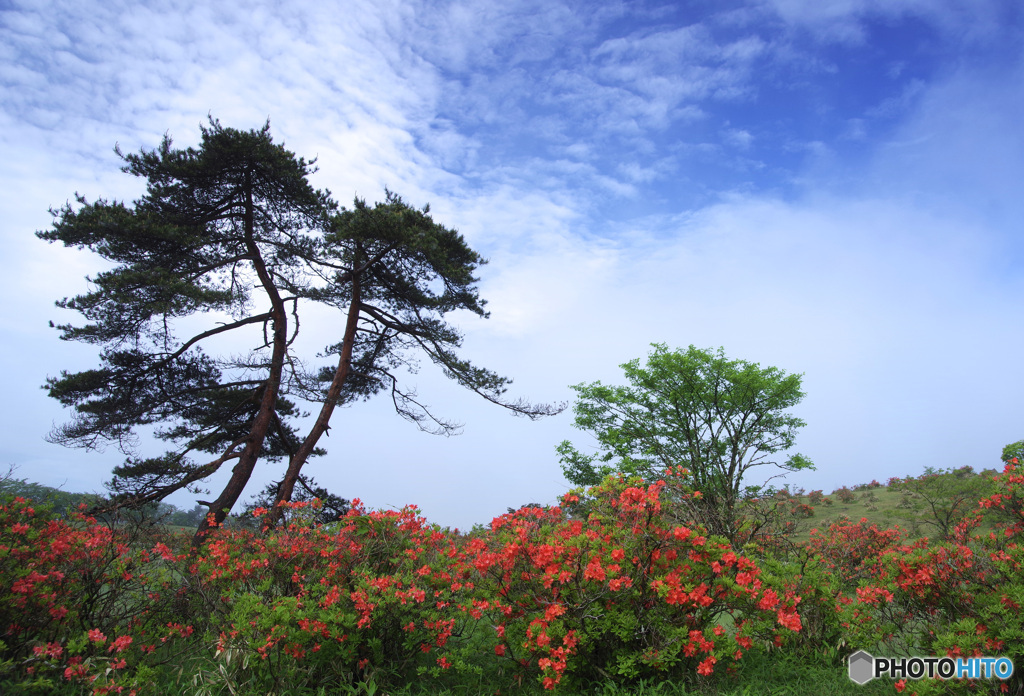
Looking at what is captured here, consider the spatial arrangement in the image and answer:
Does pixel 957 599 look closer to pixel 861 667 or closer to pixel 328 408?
pixel 861 667

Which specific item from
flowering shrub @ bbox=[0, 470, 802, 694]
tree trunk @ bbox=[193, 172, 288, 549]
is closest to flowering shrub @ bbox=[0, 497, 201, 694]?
flowering shrub @ bbox=[0, 470, 802, 694]

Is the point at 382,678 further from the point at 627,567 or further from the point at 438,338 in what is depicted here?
the point at 438,338

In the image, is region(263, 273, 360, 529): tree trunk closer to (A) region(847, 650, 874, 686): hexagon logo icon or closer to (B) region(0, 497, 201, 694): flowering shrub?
(B) region(0, 497, 201, 694): flowering shrub

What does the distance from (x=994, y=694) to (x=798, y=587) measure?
1559 millimetres

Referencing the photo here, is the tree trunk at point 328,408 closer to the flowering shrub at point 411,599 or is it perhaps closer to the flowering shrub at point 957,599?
the flowering shrub at point 411,599

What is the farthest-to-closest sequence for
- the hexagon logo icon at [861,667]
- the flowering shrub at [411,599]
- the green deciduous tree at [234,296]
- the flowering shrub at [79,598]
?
the green deciduous tree at [234,296]
the hexagon logo icon at [861,667]
the flowering shrub at [79,598]
the flowering shrub at [411,599]

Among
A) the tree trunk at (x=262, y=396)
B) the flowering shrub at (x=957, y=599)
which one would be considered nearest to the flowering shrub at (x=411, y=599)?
the flowering shrub at (x=957, y=599)

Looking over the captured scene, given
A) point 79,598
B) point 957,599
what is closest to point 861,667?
point 957,599

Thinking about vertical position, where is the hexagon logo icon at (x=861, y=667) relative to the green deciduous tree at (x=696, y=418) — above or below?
below

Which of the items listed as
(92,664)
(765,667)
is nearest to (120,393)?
(92,664)

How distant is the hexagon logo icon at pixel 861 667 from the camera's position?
5223 millimetres

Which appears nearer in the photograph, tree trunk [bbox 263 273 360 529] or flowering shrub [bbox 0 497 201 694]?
flowering shrub [bbox 0 497 201 694]

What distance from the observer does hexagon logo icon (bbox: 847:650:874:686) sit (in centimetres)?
522

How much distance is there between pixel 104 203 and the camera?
41.9ft
